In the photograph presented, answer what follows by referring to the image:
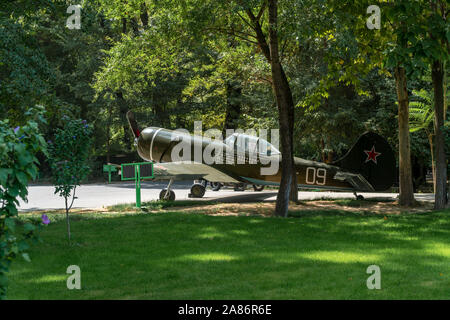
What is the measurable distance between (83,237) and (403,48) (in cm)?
742

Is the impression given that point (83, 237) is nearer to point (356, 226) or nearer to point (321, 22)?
point (356, 226)

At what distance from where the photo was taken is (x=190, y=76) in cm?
3588

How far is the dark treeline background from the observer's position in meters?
11.2

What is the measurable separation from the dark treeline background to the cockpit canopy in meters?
2.15

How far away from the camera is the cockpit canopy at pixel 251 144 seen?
17.0 m

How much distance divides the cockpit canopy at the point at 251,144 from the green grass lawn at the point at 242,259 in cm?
608

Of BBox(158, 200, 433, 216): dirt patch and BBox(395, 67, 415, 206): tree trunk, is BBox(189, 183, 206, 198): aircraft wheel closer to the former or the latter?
BBox(158, 200, 433, 216): dirt patch

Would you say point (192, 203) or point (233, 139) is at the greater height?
point (233, 139)

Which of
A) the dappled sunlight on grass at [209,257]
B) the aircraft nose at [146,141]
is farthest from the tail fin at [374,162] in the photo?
the dappled sunlight on grass at [209,257]

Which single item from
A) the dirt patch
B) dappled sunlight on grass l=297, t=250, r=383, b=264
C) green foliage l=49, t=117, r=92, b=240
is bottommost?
dappled sunlight on grass l=297, t=250, r=383, b=264

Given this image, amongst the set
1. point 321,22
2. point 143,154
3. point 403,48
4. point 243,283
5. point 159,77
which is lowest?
point 243,283

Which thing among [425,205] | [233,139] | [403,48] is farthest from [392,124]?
[403,48]

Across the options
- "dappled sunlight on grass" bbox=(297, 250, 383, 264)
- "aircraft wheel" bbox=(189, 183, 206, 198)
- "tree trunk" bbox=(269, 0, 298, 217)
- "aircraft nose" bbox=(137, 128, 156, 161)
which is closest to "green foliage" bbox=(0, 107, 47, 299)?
"dappled sunlight on grass" bbox=(297, 250, 383, 264)

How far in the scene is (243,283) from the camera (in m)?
5.69
